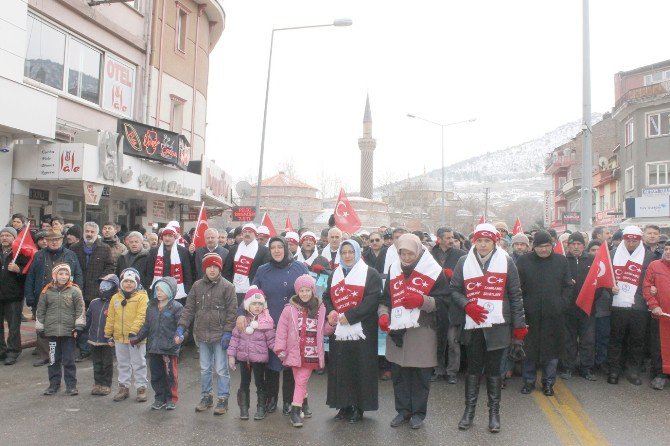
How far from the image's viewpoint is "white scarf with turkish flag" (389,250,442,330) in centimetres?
586

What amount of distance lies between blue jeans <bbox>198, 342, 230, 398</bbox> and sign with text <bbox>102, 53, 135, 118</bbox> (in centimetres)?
1259

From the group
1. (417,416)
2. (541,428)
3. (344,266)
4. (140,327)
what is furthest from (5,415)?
(541,428)

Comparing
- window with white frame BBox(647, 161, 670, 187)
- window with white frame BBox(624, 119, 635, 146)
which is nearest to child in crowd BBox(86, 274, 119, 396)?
window with white frame BBox(647, 161, 670, 187)

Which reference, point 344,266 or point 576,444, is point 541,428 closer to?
point 576,444

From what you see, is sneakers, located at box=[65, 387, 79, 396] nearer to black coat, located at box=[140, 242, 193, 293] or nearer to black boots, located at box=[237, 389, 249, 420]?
black boots, located at box=[237, 389, 249, 420]

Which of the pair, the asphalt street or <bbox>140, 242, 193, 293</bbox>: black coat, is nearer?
the asphalt street

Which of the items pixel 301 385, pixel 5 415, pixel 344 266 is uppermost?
pixel 344 266

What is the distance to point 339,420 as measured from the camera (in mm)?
6051

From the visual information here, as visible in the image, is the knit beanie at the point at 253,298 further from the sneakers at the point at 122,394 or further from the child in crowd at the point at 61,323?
the child in crowd at the point at 61,323

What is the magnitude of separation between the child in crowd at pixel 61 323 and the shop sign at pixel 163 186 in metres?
9.41

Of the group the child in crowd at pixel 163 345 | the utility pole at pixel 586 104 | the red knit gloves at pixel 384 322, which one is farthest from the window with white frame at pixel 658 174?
the child in crowd at pixel 163 345

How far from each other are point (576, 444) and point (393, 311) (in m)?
2.03

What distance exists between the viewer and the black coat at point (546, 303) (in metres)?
7.09

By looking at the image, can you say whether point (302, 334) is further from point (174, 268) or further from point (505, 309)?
point (174, 268)
